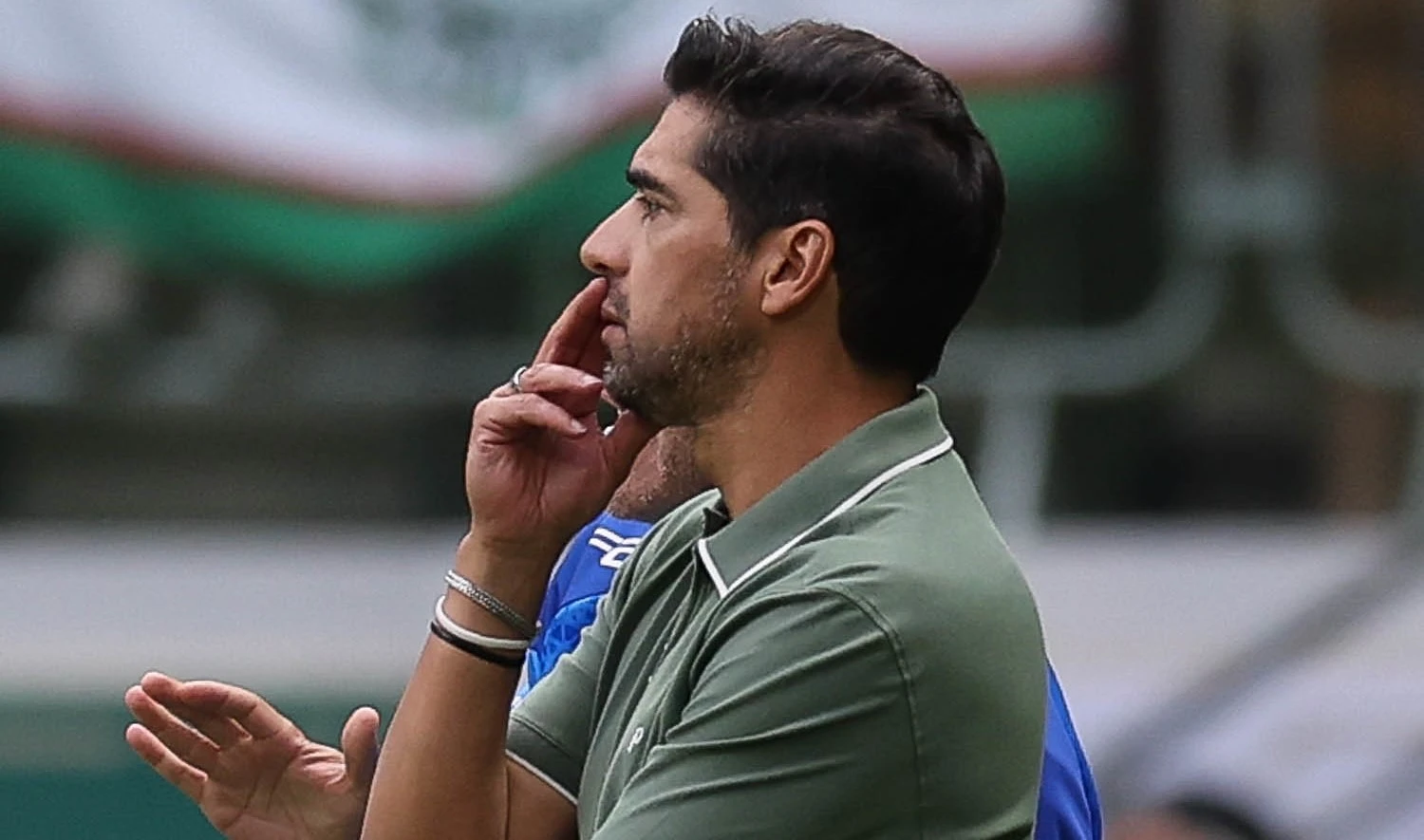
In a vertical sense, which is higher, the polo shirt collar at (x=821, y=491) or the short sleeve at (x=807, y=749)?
the polo shirt collar at (x=821, y=491)

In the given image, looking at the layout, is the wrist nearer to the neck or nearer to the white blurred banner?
the neck

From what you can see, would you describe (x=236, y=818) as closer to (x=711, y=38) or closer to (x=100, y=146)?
(x=711, y=38)

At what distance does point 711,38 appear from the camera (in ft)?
6.72

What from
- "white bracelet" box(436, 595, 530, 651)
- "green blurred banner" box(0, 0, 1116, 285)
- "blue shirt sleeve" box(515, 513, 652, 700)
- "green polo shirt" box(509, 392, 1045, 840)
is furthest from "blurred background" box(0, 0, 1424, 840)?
"green polo shirt" box(509, 392, 1045, 840)

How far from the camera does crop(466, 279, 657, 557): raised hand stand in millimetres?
2105

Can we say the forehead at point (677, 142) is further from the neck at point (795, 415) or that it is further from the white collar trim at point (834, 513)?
the white collar trim at point (834, 513)

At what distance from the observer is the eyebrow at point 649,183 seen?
2049 millimetres

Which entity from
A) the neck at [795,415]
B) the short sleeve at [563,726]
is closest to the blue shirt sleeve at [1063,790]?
the neck at [795,415]

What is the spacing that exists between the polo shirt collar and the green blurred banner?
289 centimetres

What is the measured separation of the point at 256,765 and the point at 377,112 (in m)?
2.85

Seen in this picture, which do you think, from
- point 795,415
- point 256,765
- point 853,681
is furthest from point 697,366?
point 256,765

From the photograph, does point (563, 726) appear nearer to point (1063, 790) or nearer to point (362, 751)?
point (362, 751)

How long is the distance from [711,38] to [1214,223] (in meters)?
3.14

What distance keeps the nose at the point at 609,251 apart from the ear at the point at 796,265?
122mm
